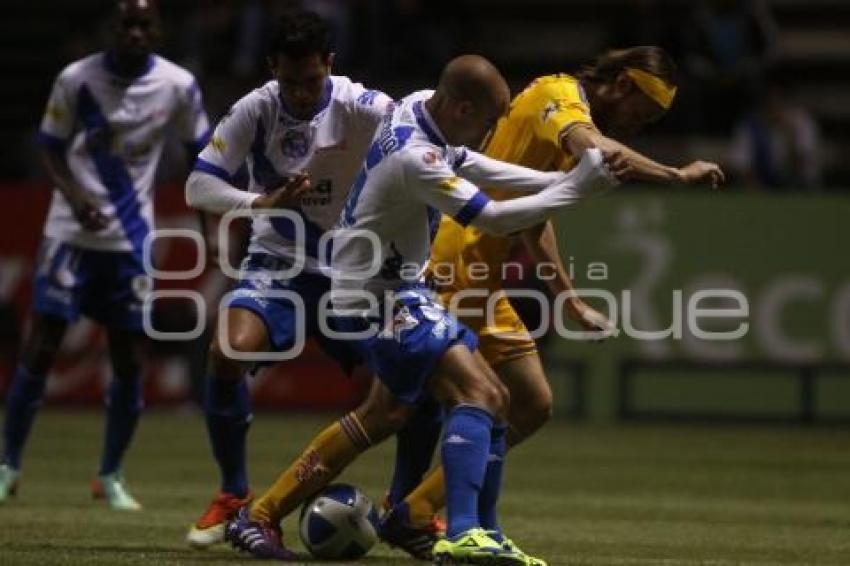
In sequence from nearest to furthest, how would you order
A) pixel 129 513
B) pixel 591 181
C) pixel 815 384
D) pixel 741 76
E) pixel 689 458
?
pixel 591 181 → pixel 129 513 → pixel 689 458 → pixel 815 384 → pixel 741 76

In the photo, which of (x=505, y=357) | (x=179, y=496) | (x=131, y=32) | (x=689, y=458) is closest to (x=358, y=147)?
(x=505, y=357)

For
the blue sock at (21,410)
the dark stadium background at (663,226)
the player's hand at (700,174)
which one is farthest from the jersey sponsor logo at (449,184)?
the dark stadium background at (663,226)

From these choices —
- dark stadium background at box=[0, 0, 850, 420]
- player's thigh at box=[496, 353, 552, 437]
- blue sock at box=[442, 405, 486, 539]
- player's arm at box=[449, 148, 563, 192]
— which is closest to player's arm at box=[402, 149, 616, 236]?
player's arm at box=[449, 148, 563, 192]

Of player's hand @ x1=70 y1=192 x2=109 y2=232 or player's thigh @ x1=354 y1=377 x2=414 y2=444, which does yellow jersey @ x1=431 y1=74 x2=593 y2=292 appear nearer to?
player's thigh @ x1=354 y1=377 x2=414 y2=444

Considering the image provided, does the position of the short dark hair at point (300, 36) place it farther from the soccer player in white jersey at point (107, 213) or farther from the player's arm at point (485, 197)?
the soccer player in white jersey at point (107, 213)

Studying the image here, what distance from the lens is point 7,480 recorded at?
36.0 ft

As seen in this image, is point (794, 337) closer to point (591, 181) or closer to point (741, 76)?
point (741, 76)

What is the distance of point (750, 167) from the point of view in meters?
18.4

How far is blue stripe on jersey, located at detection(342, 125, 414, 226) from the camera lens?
25.6ft

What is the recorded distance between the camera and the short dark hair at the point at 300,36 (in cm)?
842

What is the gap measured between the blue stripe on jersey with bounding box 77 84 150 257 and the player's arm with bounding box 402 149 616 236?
3883mm

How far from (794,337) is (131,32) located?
8159 mm

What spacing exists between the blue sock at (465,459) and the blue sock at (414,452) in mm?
1125

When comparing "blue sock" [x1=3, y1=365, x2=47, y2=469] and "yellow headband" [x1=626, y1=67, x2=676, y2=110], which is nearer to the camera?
"yellow headband" [x1=626, y1=67, x2=676, y2=110]
